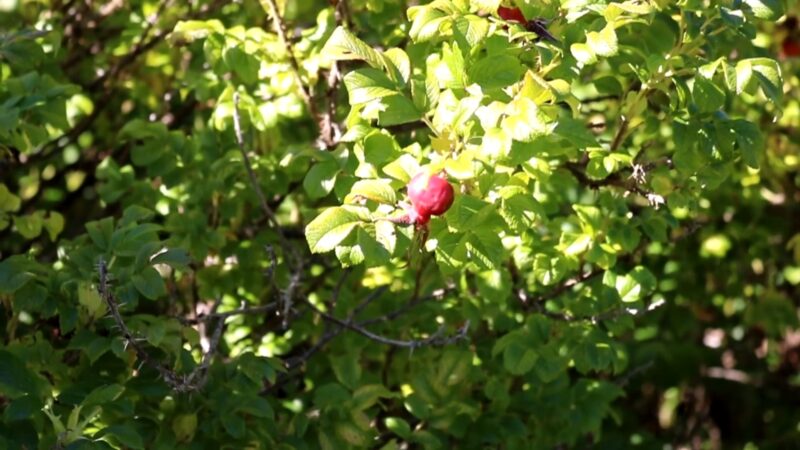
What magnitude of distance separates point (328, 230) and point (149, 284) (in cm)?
49

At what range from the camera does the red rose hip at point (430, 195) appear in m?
1.88

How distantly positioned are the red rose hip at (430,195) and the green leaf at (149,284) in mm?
585

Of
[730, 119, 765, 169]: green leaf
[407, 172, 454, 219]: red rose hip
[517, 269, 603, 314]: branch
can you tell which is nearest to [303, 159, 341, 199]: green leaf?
[407, 172, 454, 219]: red rose hip

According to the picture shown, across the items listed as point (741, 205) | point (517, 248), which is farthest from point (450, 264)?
point (741, 205)

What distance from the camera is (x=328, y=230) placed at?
6.31ft

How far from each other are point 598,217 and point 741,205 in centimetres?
130

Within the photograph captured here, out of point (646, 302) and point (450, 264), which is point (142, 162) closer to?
point (450, 264)

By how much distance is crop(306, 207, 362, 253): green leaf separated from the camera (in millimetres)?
1918

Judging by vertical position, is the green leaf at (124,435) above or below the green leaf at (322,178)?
below

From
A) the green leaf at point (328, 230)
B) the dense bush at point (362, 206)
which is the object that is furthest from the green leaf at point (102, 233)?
the green leaf at point (328, 230)

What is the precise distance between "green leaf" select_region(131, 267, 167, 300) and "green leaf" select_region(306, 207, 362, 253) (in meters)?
0.45

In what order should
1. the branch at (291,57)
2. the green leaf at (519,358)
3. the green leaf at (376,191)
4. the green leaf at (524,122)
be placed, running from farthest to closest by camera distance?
the branch at (291,57) → the green leaf at (519,358) → the green leaf at (376,191) → the green leaf at (524,122)

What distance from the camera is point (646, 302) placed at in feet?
11.5

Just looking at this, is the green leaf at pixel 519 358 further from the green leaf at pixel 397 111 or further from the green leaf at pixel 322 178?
the green leaf at pixel 397 111
